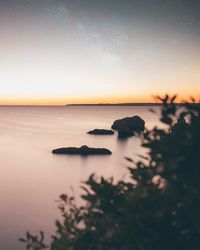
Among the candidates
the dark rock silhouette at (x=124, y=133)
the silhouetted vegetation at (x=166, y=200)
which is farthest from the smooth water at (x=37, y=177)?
the dark rock silhouette at (x=124, y=133)

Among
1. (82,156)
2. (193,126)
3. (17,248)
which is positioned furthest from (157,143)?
(82,156)

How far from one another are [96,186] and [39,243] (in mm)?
2470

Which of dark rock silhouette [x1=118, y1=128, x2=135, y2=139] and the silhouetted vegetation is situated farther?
dark rock silhouette [x1=118, y1=128, x2=135, y2=139]

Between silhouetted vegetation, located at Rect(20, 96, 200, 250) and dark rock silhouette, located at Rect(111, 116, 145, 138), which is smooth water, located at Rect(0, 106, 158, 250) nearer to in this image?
silhouetted vegetation, located at Rect(20, 96, 200, 250)

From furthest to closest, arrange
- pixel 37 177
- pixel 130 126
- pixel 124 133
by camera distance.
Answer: pixel 130 126
pixel 124 133
pixel 37 177

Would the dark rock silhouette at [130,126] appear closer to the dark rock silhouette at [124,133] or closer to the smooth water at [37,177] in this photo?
the dark rock silhouette at [124,133]

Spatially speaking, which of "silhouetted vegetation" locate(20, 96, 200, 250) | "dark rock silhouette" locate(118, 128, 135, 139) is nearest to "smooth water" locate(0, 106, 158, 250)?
"silhouetted vegetation" locate(20, 96, 200, 250)

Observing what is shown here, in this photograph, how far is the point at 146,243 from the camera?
6.58 metres

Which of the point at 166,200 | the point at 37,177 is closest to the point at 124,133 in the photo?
the point at 37,177

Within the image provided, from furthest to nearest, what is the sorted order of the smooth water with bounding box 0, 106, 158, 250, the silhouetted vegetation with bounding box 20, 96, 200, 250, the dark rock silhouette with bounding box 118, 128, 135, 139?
the dark rock silhouette with bounding box 118, 128, 135, 139 → the smooth water with bounding box 0, 106, 158, 250 → the silhouetted vegetation with bounding box 20, 96, 200, 250

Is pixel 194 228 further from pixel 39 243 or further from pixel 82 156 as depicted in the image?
pixel 82 156

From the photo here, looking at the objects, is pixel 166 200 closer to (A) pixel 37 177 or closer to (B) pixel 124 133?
(A) pixel 37 177

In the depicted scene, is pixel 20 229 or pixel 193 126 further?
pixel 20 229

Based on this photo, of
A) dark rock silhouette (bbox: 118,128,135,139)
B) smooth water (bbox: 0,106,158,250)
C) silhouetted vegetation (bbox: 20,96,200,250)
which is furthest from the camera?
dark rock silhouette (bbox: 118,128,135,139)
